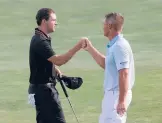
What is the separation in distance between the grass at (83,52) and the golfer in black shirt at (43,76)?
2.61 metres

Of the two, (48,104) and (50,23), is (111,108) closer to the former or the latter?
(48,104)

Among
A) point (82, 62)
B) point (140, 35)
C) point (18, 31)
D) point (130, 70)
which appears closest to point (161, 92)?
point (82, 62)

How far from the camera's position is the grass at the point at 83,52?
11163 mm

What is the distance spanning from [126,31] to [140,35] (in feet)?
1.97

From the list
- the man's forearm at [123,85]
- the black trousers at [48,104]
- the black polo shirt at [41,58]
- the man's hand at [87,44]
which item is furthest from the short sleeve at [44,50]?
the man's forearm at [123,85]

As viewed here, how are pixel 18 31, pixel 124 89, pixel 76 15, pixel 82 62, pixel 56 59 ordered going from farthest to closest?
pixel 76 15, pixel 18 31, pixel 82 62, pixel 56 59, pixel 124 89

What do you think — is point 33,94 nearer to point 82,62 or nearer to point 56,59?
point 56,59

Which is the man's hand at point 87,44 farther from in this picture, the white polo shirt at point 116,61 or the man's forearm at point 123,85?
the man's forearm at point 123,85

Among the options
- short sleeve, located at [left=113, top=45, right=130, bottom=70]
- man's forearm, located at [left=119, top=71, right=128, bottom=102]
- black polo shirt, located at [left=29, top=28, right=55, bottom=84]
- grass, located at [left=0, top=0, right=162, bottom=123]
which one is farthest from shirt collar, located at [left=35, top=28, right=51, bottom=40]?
grass, located at [left=0, top=0, right=162, bottom=123]

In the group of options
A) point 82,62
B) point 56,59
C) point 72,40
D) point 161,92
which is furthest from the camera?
point 72,40

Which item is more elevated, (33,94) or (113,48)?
(113,48)

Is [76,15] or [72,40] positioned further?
[76,15]

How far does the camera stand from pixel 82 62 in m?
15.7

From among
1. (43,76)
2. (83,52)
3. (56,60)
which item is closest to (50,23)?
(56,60)
